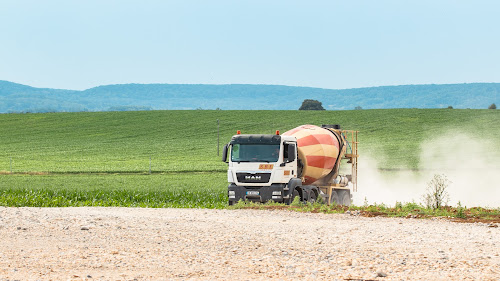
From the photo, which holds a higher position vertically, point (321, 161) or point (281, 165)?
point (321, 161)

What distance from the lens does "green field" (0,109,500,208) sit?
28531mm

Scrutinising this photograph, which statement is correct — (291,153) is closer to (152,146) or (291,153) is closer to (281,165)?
(281,165)

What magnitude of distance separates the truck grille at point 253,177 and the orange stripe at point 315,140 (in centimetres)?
267

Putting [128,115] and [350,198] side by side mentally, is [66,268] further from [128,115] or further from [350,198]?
[128,115]

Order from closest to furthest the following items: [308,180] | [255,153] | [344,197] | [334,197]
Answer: [255,153] → [308,180] → [334,197] → [344,197]

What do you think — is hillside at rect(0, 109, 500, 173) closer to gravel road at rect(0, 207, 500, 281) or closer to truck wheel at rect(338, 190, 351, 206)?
truck wheel at rect(338, 190, 351, 206)

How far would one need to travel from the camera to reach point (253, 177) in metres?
21.8

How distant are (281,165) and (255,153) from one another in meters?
1.02

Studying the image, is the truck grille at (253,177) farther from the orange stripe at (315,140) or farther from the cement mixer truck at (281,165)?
the orange stripe at (315,140)

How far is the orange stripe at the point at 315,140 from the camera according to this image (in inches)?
944

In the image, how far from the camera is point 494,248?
516 inches

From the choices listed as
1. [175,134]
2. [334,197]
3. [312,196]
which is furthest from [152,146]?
[312,196]

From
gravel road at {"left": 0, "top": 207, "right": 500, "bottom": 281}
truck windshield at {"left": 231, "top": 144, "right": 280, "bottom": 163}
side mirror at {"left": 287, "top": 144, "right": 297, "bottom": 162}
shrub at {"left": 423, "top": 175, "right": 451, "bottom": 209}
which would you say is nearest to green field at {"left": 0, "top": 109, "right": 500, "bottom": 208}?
truck windshield at {"left": 231, "top": 144, "right": 280, "bottom": 163}

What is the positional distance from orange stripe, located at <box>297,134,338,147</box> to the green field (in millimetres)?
4171
